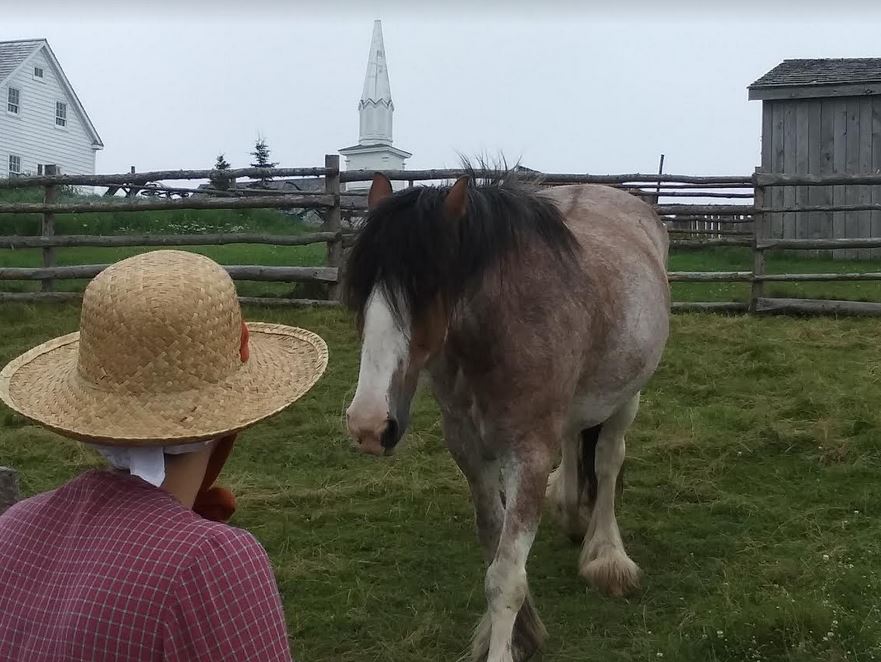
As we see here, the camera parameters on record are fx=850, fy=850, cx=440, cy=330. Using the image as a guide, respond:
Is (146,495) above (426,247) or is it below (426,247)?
below

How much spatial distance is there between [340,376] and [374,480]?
204 centimetres

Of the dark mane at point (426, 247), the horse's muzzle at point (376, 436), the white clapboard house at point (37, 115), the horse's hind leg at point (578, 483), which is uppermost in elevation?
the white clapboard house at point (37, 115)

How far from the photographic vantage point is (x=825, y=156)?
42.0ft

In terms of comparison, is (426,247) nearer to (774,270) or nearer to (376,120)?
(774,270)

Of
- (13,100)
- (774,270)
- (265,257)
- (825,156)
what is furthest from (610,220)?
(13,100)

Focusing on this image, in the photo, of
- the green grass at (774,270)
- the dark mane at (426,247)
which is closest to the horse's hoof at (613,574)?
the dark mane at (426,247)

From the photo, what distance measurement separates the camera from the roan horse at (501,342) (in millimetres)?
2506

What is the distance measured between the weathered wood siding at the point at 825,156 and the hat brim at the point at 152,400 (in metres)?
12.2

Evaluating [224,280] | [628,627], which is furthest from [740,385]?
[224,280]

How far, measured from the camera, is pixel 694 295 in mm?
10109

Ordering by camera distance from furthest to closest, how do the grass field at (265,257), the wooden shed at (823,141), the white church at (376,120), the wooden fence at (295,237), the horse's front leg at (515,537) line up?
the white church at (376,120), the wooden shed at (823,141), the grass field at (265,257), the wooden fence at (295,237), the horse's front leg at (515,537)

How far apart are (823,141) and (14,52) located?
25.6m

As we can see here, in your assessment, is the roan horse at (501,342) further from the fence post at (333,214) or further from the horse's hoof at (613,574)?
the fence post at (333,214)

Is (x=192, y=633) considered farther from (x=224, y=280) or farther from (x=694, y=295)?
(x=694, y=295)
